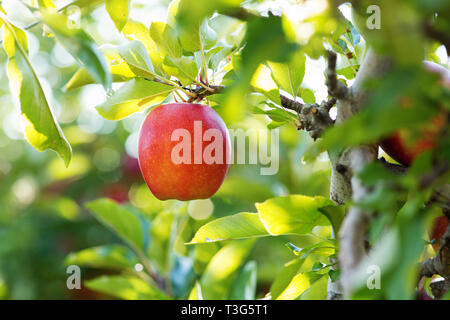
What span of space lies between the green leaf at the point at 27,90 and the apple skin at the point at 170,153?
155mm

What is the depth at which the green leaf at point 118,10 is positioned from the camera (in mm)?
662

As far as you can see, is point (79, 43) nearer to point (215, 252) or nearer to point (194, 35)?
point (194, 35)

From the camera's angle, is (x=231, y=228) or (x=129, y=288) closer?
(x=231, y=228)

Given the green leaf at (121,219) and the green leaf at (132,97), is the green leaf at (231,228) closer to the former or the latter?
the green leaf at (132,97)

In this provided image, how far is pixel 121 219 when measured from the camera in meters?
1.32

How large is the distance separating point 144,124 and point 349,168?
38 centimetres

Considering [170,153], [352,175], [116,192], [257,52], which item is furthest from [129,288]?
[116,192]

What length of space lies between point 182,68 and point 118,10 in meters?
0.12

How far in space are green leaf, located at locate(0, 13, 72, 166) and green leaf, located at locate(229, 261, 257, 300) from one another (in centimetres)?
51

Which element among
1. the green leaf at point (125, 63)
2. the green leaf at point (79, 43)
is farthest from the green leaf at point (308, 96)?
the green leaf at point (79, 43)

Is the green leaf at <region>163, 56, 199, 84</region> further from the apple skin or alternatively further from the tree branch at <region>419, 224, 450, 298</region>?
the tree branch at <region>419, 224, 450, 298</region>

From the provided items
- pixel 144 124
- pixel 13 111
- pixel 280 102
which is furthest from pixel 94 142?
pixel 280 102

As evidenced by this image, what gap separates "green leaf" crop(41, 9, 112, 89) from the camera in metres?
0.48
